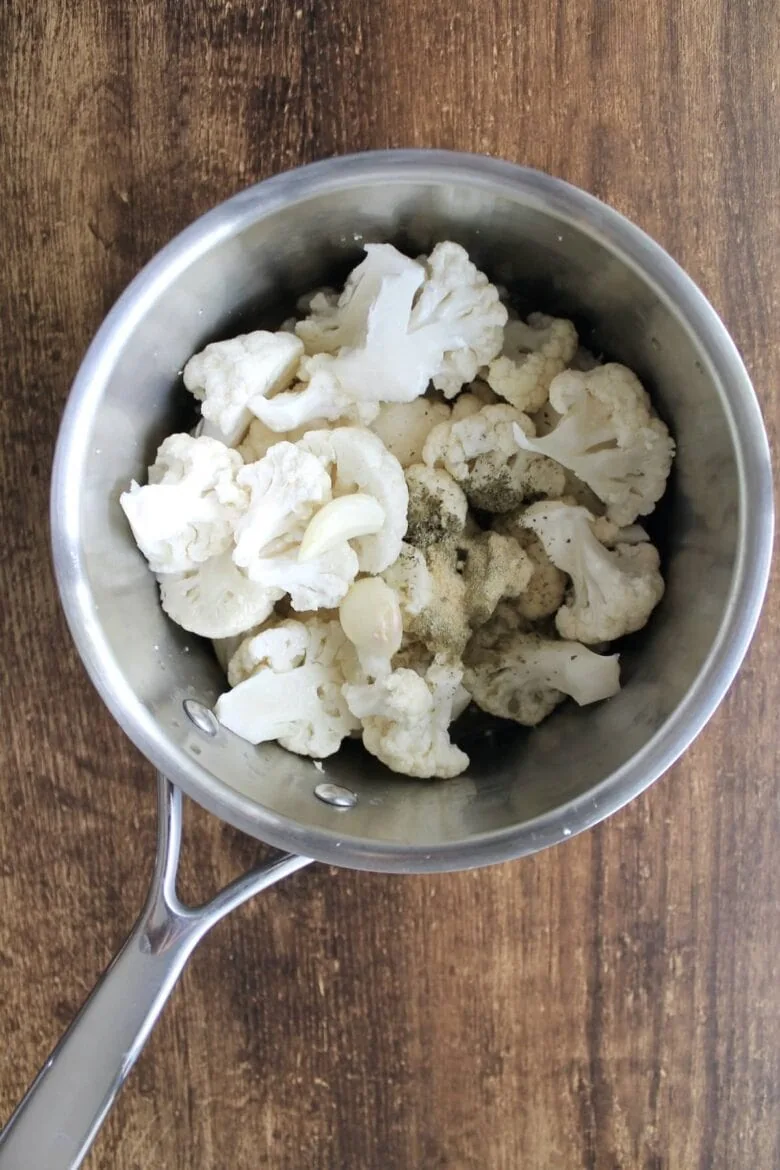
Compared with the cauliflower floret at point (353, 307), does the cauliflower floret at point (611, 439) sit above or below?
below

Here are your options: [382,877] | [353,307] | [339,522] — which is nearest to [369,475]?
[339,522]

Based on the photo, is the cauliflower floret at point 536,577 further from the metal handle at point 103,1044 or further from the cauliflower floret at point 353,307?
the metal handle at point 103,1044

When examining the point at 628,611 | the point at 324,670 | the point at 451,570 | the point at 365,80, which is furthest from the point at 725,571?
the point at 365,80

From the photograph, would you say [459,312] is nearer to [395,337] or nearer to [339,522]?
[395,337]

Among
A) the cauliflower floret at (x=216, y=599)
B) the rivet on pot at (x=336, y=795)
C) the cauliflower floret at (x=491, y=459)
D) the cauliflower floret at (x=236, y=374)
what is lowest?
the rivet on pot at (x=336, y=795)

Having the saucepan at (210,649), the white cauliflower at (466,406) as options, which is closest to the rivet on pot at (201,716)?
the saucepan at (210,649)

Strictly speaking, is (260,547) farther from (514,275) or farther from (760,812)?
(760,812)

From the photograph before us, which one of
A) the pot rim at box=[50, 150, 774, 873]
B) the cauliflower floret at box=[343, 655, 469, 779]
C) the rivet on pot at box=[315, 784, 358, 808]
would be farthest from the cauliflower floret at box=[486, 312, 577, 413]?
the rivet on pot at box=[315, 784, 358, 808]
